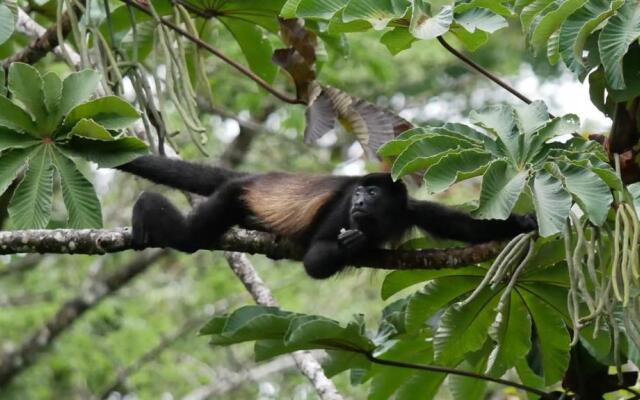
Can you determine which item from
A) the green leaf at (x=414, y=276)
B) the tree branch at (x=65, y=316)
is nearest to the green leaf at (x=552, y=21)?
the green leaf at (x=414, y=276)

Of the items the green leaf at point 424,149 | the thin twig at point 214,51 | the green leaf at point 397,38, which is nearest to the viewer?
the green leaf at point 424,149

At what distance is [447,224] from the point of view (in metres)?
4.15

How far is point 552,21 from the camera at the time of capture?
10.3ft

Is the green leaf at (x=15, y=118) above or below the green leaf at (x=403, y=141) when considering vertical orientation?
below

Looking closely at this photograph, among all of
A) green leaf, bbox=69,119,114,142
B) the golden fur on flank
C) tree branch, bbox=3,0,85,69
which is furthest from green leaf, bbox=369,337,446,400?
tree branch, bbox=3,0,85,69

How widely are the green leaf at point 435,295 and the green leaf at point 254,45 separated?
195 cm

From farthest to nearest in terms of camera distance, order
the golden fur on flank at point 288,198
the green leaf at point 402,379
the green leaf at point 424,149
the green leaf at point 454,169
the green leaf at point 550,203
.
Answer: the golden fur on flank at point 288,198, the green leaf at point 402,379, the green leaf at point 424,149, the green leaf at point 454,169, the green leaf at point 550,203

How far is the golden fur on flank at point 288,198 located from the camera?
436 centimetres

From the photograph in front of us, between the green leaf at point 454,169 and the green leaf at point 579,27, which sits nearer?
the green leaf at point 454,169

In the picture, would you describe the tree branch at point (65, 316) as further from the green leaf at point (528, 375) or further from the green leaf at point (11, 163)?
the green leaf at point (11, 163)

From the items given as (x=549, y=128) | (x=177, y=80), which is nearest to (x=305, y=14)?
(x=549, y=128)

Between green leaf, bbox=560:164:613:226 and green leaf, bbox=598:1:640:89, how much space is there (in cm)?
41

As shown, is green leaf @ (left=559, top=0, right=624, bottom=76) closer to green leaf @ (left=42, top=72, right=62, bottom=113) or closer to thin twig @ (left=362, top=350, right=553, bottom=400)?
thin twig @ (left=362, top=350, right=553, bottom=400)

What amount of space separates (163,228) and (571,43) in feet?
6.74
